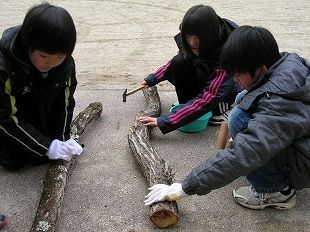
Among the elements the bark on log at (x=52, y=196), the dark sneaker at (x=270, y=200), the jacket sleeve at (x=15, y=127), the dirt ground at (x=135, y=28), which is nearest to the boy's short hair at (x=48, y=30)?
the jacket sleeve at (x=15, y=127)

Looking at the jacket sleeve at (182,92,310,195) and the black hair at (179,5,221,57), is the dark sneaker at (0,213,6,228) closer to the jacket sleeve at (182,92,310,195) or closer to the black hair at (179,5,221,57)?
the jacket sleeve at (182,92,310,195)

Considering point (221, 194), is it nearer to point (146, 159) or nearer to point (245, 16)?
point (146, 159)

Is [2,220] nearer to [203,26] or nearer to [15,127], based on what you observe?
[15,127]

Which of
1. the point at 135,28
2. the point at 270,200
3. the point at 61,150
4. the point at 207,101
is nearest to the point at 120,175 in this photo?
the point at 61,150

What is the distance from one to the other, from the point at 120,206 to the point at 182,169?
0.52 meters

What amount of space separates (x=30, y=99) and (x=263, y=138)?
1.39m

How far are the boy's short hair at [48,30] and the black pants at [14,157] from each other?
0.71 metres

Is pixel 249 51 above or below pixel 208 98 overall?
above

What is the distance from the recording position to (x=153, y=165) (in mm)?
2023

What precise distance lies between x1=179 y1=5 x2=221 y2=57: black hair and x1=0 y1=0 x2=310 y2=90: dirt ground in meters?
1.21

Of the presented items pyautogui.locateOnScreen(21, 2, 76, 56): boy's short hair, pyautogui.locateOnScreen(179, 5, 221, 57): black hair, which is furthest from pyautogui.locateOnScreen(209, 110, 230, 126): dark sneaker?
pyautogui.locateOnScreen(21, 2, 76, 56): boy's short hair

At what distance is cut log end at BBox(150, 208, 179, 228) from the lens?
1.68 metres

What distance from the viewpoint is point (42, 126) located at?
85.1 inches

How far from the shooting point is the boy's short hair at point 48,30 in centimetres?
161
